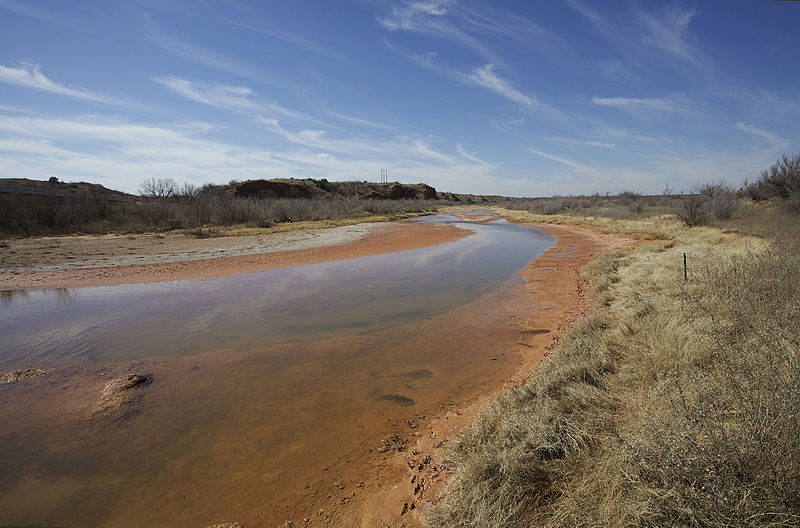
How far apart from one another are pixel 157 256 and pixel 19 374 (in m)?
12.4

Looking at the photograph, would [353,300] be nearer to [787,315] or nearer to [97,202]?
[787,315]

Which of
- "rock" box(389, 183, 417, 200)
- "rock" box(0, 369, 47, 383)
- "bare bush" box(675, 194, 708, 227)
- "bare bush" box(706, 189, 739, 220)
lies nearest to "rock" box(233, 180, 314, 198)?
"rock" box(389, 183, 417, 200)

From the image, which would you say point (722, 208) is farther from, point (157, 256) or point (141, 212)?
point (141, 212)

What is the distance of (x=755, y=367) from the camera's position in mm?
2986

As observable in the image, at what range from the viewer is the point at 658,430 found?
8.00ft

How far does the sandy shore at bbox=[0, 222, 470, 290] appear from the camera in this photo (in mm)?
12220

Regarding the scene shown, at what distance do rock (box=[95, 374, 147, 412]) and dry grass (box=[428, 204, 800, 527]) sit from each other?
425cm

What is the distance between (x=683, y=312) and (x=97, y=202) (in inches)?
1537

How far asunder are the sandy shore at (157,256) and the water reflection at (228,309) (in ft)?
5.10

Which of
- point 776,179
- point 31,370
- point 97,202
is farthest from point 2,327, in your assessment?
point 776,179

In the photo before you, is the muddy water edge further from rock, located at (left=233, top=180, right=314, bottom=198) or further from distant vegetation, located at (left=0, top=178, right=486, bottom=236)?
rock, located at (left=233, top=180, right=314, bottom=198)

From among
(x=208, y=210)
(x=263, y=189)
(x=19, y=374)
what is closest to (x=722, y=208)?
(x=19, y=374)

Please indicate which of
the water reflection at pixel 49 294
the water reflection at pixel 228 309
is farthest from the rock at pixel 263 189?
the water reflection at pixel 228 309

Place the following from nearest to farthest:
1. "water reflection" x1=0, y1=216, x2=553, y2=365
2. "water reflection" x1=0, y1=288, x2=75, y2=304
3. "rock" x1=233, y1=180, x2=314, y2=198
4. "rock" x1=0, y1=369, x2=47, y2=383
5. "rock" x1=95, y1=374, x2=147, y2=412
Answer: "rock" x1=95, y1=374, x2=147, y2=412, "rock" x1=0, y1=369, x2=47, y2=383, "water reflection" x1=0, y1=216, x2=553, y2=365, "water reflection" x1=0, y1=288, x2=75, y2=304, "rock" x1=233, y1=180, x2=314, y2=198
